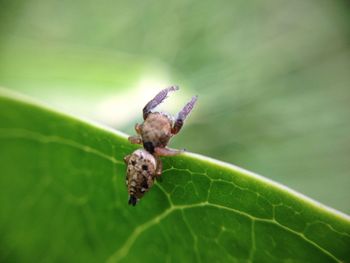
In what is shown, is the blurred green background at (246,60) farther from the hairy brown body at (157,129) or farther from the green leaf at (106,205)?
the green leaf at (106,205)

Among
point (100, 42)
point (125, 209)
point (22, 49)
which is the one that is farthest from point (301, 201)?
point (100, 42)

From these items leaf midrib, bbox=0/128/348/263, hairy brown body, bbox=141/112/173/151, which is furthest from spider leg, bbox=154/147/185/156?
leaf midrib, bbox=0/128/348/263

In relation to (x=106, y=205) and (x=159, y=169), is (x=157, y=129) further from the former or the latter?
(x=106, y=205)

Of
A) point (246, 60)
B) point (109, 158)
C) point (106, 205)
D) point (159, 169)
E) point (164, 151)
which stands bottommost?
point (106, 205)

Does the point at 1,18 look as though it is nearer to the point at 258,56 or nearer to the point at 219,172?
the point at 258,56

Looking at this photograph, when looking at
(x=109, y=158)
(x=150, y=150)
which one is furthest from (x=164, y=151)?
(x=109, y=158)

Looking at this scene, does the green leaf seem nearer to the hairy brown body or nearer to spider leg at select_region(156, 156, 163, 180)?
spider leg at select_region(156, 156, 163, 180)
